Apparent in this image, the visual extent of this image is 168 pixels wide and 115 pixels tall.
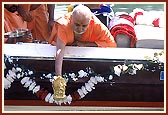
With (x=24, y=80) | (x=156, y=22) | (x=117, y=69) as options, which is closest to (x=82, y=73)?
(x=117, y=69)

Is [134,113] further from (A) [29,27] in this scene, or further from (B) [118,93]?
(A) [29,27]

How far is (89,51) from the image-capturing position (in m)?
2.81

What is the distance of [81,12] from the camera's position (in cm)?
276

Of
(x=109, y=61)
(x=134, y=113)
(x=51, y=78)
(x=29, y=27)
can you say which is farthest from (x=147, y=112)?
(x=29, y=27)

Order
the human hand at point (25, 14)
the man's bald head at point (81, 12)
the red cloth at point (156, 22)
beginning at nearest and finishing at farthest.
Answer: the man's bald head at point (81, 12) < the human hand at point (25, 14) < the red cloth at point (156, 22)

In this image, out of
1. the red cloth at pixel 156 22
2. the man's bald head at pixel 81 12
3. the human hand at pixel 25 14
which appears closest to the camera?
the man's bald head at pixel 81 12

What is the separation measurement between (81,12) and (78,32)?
0.33ft

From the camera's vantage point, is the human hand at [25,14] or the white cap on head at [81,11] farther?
the human hand at [25,14]

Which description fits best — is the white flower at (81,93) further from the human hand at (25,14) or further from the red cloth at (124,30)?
the human hand at (25,14)

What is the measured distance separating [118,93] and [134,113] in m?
0.12

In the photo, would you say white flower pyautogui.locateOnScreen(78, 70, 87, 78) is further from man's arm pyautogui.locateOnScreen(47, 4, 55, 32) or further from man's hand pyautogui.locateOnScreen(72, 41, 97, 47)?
man's arm pyautogui.locateOnScreen(47, 4, 55, 32)

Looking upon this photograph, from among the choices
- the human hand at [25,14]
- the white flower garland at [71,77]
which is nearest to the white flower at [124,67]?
the white flower garland at [71,77]

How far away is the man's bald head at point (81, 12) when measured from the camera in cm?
276

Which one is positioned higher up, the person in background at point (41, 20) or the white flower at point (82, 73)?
the person in background at point (41, 20)
